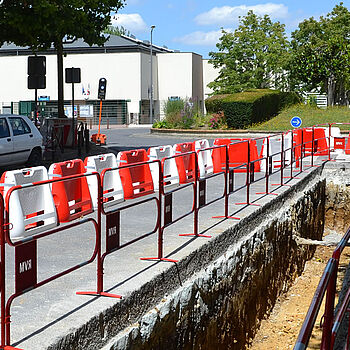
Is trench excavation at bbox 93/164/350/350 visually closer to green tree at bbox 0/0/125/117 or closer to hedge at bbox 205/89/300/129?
green tree at bbox 0/0/125/117

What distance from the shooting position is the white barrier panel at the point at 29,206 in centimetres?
826

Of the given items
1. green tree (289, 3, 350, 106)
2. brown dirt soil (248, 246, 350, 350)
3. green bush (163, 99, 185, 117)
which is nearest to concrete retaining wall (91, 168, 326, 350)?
brown dirt soil (248, 246, 350, 350)

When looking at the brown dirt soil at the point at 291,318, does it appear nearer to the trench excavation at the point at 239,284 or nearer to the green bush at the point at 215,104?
the trench excavation at the point at 239,284

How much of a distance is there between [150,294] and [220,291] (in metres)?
2.05

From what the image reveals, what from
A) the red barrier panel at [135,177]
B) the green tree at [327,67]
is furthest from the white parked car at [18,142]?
the green tree at [327,67]

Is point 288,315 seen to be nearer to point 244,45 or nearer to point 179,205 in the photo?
point 179,205

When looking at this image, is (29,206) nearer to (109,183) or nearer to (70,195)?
(70,195)

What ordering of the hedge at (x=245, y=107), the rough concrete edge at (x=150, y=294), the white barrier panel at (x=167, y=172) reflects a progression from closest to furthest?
the rough concrete edge at (x=150, y=294) < the white barrier panel at (x=167, y=172) < the hedge at (x=245, y=107)

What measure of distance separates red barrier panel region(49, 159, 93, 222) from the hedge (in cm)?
2804

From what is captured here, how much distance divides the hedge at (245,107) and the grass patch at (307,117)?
1.70 ft

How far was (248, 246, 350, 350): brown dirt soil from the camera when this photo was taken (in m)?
9.52

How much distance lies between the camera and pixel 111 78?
63906 mm

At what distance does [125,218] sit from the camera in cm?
976

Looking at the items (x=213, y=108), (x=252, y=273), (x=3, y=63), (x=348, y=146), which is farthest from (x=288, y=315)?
(x=3, y=63)
